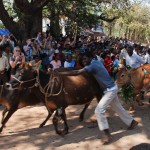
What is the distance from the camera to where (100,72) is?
6602 millimetres

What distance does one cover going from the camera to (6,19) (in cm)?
1475

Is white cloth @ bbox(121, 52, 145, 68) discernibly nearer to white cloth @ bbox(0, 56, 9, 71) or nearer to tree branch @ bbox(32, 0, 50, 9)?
white cloth @ bbox(0, 56, 9, 71)

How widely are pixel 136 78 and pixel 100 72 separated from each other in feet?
8.56

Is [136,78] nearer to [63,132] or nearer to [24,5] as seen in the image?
[63,132]

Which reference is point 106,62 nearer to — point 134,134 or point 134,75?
point 134,75

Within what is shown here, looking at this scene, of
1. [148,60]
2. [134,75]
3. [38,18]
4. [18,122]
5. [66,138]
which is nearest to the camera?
[66,138]

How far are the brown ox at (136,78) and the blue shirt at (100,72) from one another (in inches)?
83.3

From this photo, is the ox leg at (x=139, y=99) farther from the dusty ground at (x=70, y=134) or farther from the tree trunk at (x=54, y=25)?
the tree trunk at (x=54, y=25)

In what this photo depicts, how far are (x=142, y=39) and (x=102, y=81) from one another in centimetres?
5309

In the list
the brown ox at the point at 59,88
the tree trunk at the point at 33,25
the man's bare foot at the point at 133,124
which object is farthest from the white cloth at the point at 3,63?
the tree trunk at the point at 33,25

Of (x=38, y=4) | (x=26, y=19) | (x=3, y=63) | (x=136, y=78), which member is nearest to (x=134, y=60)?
(x=136, y=78)

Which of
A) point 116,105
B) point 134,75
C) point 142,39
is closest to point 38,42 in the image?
point 134,75

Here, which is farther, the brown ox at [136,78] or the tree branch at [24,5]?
the tree branch at [24,5]

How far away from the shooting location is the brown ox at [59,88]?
6.99m
